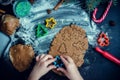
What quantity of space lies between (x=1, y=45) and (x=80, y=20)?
0.33m

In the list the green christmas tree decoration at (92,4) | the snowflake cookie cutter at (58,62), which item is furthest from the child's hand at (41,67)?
the green christmas tree decoration at (92,4)

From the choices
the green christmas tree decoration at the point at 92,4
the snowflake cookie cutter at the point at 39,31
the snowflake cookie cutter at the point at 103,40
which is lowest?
the snowflake cookie cutter at the point at 103,40

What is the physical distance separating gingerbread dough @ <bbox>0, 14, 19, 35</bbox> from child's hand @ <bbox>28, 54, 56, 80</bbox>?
14 cm

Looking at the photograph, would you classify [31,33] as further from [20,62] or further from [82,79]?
[82,79]

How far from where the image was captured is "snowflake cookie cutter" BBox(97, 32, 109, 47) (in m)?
1.12

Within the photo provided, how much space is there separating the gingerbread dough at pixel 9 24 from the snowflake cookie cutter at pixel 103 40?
0.33 meters

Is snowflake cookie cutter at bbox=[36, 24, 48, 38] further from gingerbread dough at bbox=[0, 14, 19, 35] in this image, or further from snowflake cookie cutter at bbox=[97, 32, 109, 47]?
snowflake cookie cutter at bbox=[97, 32, 109, 47]

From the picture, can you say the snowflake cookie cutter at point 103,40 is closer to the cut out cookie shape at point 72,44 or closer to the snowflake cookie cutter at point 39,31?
the cut out cookie shape at point 72,44

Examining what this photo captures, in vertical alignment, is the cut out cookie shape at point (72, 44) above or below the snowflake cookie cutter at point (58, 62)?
above

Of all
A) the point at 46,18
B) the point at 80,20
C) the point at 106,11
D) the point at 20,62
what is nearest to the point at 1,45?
the point at 20,62

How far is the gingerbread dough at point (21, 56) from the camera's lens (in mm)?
1081

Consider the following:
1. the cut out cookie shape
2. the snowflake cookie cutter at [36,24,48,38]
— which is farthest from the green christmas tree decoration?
the snowflake cookie cutter at [36,24,48,38]

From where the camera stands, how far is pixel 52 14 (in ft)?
3.63

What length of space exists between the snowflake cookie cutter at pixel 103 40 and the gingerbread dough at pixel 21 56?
27 centimetres
